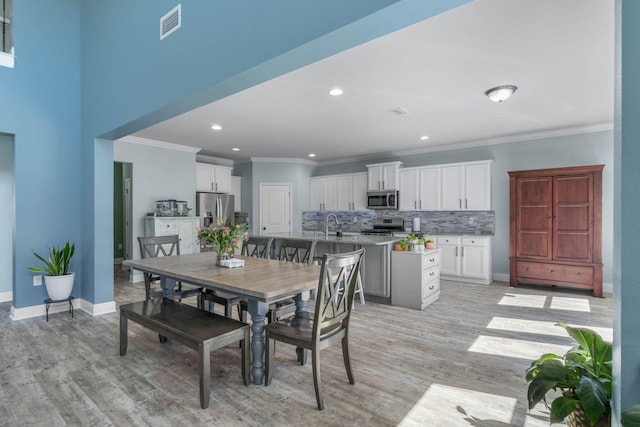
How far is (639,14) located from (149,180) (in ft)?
21.2

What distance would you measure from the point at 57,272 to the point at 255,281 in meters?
2.97

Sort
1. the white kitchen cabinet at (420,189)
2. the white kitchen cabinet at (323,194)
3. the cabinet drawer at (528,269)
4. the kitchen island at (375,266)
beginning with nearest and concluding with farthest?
the kitchen island at (375,266) → the cabinet drawer at (528,269) → the white kitchen cabinet at (420,189) → the white kitchen cabinet at (323,194)

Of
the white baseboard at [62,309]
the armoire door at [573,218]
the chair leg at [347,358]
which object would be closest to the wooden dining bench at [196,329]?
the chair leg at [347,358]

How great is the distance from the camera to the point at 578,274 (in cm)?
497

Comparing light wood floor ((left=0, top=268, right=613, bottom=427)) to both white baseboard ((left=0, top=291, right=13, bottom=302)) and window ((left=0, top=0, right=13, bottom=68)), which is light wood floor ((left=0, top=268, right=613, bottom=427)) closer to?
white baseboard ((left=0, top=291, right=13, bottom=302))

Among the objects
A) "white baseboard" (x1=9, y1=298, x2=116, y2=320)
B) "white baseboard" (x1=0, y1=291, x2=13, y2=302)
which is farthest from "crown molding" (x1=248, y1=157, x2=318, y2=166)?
"white baseboard" (x1=0, y1=291, x2=13, y2=302)

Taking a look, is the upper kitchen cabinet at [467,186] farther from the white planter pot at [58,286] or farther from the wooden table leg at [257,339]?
the white planter pot at [58,286]

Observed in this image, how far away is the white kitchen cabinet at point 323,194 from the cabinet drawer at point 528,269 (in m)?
4.01

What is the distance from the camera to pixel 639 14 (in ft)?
3.49

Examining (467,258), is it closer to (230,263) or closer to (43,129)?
(230,263)

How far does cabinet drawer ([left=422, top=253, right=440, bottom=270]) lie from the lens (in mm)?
4242

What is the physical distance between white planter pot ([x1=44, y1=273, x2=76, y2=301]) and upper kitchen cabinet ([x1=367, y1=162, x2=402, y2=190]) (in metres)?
5.52

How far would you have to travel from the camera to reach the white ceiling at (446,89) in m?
2.40

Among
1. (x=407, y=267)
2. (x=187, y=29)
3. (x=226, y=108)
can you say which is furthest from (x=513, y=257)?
(x=187, y=29)
